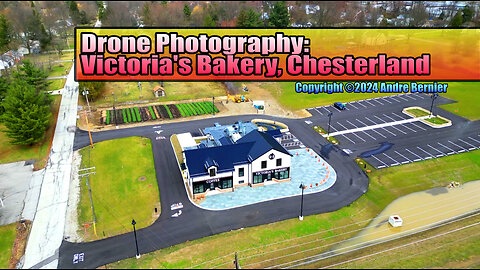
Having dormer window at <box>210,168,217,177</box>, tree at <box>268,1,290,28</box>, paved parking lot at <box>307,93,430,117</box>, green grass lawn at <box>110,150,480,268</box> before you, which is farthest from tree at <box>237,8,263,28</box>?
dormer window at <box>210,168,217,177</box>

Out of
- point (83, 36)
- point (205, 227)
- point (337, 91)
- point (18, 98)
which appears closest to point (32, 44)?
point (83, 36)

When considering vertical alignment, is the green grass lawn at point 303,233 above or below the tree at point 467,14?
below

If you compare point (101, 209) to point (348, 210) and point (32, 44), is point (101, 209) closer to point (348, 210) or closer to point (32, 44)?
point (348, 210)

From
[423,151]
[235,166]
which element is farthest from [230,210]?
[423,151]

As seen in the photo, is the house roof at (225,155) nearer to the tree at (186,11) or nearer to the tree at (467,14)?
the tree at (186,11)

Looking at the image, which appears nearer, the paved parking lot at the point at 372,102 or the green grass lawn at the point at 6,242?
the green grass lawn at the point at 6,242

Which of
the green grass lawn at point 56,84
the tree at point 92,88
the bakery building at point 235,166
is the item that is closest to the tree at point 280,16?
the tree at point 92,88
